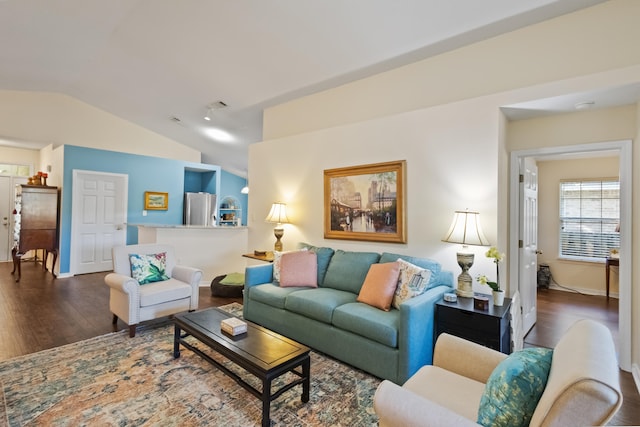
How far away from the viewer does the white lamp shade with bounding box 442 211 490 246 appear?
2.61 m

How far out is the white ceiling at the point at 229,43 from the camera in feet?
8.52

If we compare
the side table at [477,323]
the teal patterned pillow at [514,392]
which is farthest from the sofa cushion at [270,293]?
the teal patterned pillow at [514,392]

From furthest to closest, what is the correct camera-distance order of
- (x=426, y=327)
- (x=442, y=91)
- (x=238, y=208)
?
(x=238, y=208), (x=442, y=91), (x=426, y=327)

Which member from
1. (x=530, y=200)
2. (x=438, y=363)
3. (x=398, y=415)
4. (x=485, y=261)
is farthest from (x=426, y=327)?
(x=530, y=200)

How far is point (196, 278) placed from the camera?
3455mm

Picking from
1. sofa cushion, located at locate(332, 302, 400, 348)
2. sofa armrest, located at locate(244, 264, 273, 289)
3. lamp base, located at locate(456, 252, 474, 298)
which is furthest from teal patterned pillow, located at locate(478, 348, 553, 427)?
sofa armrest, located at locate(244, 264, 273, 289)

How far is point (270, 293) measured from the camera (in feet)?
10.3

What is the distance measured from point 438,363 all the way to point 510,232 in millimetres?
2069

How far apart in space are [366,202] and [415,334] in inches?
66.6

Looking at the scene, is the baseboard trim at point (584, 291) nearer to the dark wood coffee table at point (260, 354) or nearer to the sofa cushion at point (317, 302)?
the sofa cushion at point (317, 302)

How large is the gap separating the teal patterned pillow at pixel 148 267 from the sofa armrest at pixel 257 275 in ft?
3.24

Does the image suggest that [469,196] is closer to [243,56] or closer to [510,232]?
[510,232]

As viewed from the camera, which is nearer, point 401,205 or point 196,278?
point 401,205

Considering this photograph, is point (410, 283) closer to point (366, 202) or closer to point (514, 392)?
point (366, 202)
